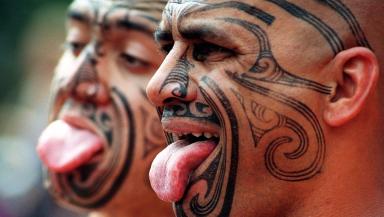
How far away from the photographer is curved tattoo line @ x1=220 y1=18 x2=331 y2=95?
300 centimetres

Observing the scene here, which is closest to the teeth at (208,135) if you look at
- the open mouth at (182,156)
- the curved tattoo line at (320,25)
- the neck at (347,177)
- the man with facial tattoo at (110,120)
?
the open mouth at (182,156)

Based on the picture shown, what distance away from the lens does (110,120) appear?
4574 mm

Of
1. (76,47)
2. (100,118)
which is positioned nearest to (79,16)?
(76,47)

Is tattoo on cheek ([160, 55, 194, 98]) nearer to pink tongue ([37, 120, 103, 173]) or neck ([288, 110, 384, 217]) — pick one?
neck ([288, 110, 384, 217])

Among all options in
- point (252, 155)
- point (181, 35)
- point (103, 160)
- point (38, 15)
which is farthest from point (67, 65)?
point (38, 15)

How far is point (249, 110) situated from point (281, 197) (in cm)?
32

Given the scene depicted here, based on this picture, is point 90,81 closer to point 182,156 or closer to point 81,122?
point 81,122

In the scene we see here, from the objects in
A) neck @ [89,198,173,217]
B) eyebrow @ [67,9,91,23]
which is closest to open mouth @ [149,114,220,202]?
neck @ [89,198,173,217]

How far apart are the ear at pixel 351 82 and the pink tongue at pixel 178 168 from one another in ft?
1.45

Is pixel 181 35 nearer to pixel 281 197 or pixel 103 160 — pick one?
pixel 281 197

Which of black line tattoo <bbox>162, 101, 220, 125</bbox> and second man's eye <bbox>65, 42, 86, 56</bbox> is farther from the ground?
black line tattoo <bbox>162, 101, 220, 125</bbox>

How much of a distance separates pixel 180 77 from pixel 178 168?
319 millimetres

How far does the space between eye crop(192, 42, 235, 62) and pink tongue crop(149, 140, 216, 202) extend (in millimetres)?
293

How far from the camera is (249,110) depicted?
301 centimetres
